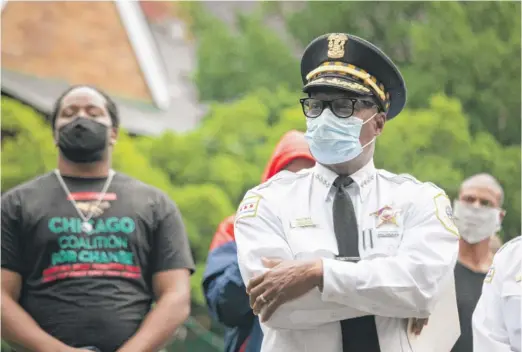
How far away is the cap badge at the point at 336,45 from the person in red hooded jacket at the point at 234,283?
2.95 feet

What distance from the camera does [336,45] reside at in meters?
3.91

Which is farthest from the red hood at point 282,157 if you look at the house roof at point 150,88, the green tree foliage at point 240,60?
the green tree foliage at point 240,60

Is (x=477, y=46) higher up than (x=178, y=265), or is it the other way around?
(x=477, y=46)

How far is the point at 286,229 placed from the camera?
12.1ft

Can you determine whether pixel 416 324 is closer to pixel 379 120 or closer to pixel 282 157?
pixel 379 120

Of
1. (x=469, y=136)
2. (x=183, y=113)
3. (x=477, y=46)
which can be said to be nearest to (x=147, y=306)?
(x=469, y=136)

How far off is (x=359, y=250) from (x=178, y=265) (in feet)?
4.62

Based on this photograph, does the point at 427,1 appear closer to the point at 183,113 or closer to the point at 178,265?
the point at 183,113

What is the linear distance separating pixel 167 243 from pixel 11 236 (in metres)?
0.72

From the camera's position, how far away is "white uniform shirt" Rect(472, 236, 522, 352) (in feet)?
12.2

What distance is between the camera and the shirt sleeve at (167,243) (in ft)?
15.7

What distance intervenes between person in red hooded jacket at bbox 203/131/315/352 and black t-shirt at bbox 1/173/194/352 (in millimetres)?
248

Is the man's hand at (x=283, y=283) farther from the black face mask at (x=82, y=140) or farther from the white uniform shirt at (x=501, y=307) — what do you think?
the black face mask at (x=82, y=140)

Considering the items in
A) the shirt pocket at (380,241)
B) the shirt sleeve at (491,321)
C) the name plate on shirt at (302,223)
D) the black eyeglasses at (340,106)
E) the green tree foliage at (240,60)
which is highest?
the green tree foliage at (240,60)
